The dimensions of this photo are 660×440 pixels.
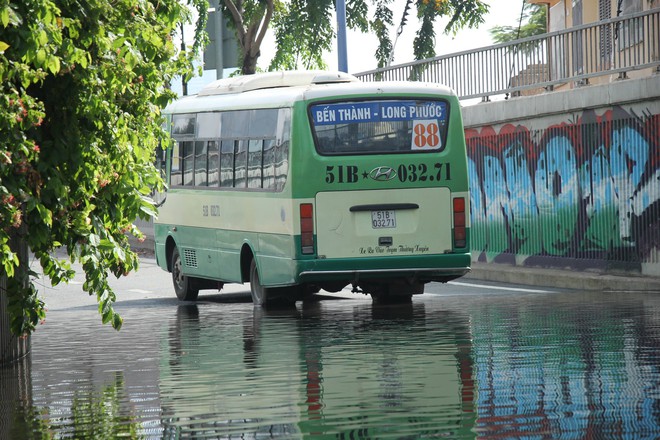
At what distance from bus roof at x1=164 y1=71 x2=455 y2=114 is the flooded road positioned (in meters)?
2.65

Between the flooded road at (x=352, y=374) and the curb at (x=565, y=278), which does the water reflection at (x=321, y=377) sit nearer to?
the flooded road at (x=352, y=374)

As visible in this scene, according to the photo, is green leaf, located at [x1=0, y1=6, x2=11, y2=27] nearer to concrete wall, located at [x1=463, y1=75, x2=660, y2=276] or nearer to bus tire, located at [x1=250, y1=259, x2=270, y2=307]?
bus tire, located at [x1=250, y1=259, x2=270, y2=307]

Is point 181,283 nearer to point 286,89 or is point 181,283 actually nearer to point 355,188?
point 286,89

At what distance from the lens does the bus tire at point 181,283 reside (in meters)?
22.8

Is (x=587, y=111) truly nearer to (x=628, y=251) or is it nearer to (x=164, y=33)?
(x=628, y=251)

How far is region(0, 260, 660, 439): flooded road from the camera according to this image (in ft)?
29.2

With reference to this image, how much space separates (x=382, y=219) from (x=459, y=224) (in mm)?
988

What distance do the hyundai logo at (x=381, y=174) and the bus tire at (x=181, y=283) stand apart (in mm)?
4857

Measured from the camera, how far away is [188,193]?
22.9 m

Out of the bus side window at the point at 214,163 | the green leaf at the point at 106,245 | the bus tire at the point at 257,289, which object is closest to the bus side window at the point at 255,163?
the bus tire at the point at 257,289

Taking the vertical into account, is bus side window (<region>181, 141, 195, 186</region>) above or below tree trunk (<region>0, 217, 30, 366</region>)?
above

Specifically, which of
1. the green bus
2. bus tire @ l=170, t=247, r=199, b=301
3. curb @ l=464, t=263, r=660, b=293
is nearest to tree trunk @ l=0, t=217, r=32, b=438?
the green bus

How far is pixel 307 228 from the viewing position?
1877 centimetres

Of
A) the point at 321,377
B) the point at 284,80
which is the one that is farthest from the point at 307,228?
the point at 321,377
